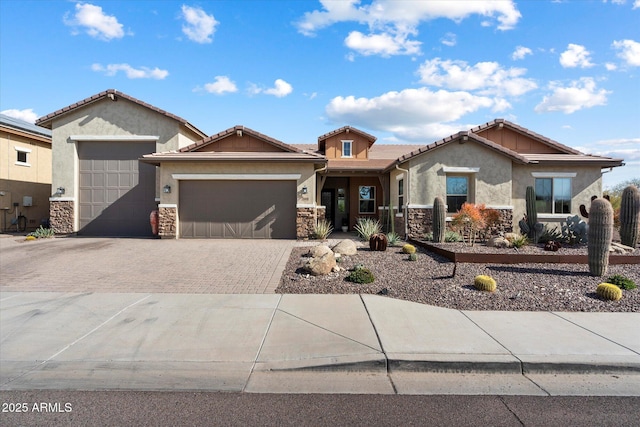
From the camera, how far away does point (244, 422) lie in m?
3.54

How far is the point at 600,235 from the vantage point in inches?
345

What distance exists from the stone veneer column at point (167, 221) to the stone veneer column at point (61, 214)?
15.8ft

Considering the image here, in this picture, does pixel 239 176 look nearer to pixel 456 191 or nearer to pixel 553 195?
pixel 456 191

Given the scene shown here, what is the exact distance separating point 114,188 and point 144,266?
898cm

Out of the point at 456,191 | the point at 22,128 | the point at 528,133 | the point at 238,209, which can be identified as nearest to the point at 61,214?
the point at 22,128

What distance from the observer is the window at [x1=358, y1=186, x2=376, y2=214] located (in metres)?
21.6

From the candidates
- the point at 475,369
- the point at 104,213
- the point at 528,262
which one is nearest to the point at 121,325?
the point at 475,369

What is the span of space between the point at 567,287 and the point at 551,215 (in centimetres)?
968

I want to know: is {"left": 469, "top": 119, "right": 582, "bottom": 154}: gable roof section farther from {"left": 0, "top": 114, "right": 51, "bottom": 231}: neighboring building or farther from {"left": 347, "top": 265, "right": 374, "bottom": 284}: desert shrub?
{"left": 0, "top": 114, "right": 51, "bottom": 231}: neighboring building

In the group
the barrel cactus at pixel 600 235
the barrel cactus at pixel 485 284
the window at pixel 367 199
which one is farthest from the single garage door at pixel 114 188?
the barrel cactus at pixel 600 235

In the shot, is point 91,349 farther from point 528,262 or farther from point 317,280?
point 528,262

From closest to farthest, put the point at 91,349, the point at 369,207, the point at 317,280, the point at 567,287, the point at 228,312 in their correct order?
the point at 91,349, the point at 228,312, the point at 567,287, the point at 317,280, the point at 369,207

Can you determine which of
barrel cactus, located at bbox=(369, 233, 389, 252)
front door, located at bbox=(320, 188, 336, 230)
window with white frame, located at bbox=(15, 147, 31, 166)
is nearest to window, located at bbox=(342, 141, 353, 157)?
front door, located at bbox=(320, 188, 336, 230)

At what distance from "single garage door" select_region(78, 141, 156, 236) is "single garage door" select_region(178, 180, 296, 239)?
260cm
